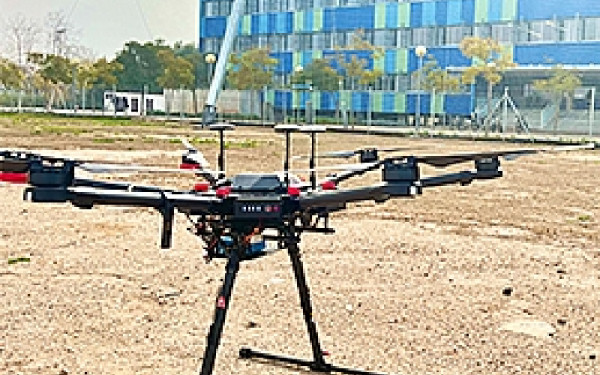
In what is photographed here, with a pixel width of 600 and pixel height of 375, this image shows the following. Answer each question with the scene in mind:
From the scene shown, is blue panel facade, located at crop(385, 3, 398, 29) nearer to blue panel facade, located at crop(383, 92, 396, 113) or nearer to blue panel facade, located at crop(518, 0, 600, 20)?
blue panel facade, located at crop(383, 92, 396, 113)

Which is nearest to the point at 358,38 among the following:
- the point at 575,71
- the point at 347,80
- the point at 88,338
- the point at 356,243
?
the point at 347,80

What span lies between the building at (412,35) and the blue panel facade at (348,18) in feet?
0.33

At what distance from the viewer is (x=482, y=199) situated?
59.8 feet

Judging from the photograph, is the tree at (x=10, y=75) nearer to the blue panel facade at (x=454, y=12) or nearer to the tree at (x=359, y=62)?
the tree at (x=359, y=62)

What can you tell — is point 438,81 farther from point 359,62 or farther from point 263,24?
point 263,24

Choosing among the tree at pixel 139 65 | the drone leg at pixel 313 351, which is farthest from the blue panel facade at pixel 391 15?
the drone leg at pixel 313 351

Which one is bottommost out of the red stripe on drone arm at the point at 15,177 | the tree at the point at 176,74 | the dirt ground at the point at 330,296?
the dirt ground at the point at 330,296

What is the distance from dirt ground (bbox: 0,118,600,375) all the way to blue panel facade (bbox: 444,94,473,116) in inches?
2365

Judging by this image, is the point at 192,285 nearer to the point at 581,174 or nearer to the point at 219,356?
the point at 219,356

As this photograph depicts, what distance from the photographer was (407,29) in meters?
81.4

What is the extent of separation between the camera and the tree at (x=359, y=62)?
7338 cm

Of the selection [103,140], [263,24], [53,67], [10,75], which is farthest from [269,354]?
[263,24]

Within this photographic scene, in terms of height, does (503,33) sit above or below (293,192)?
above

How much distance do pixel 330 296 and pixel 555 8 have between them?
68857mm
